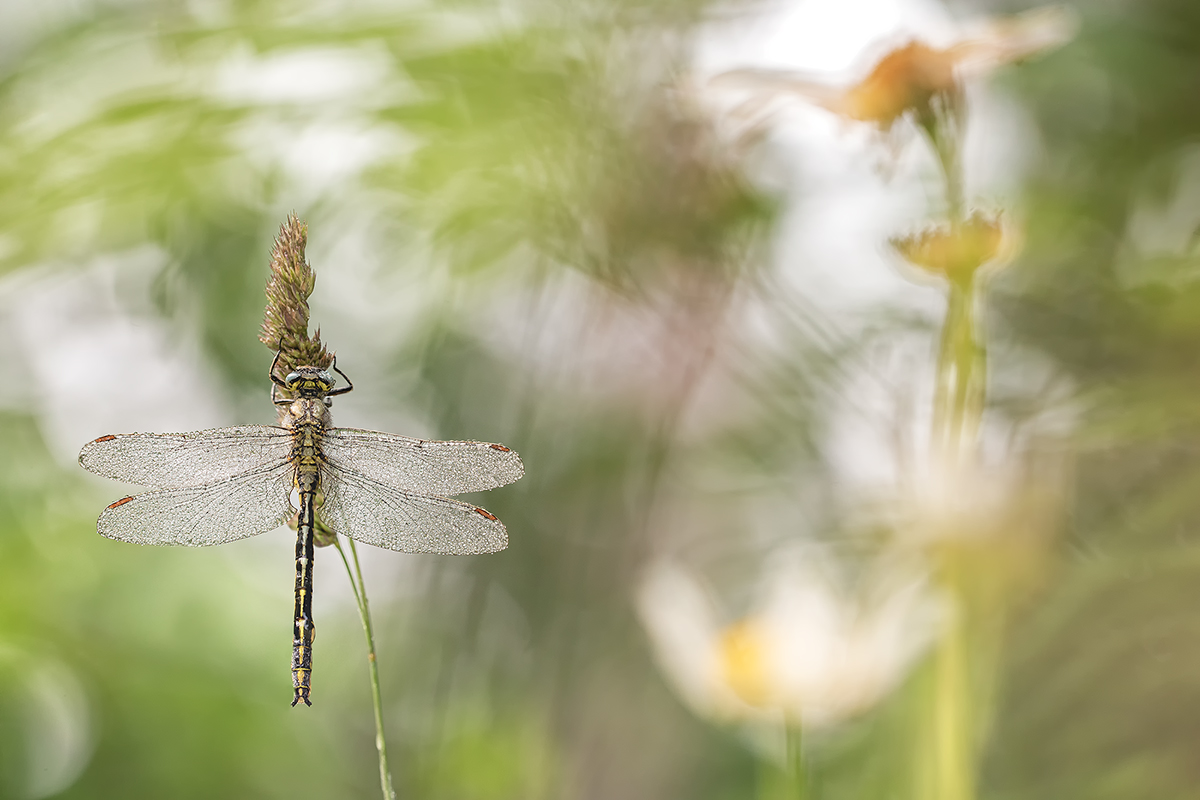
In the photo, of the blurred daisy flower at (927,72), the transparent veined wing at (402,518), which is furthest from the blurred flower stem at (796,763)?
the blurred daisy flower at (927,72)

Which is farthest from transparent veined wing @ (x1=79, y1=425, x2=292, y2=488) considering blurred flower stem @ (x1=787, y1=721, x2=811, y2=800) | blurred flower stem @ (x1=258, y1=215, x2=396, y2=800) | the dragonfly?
blurred flower stem @ (x1=787, y1=721, x2=811, y2=800)

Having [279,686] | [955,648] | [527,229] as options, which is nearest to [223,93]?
[527,229]

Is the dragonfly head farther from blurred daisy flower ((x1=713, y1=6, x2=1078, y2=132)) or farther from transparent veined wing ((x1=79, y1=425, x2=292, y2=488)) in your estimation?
blurred daisy flower ((x1=713, y1=6, x2=1078, y2=132))

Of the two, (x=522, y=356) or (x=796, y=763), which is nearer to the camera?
(x=796, y=763)

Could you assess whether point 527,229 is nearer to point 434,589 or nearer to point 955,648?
point 434,589

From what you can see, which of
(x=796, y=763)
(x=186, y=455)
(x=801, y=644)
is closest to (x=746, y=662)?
(x=801, y=644)

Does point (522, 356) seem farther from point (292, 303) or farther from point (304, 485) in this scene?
point (292, 303)

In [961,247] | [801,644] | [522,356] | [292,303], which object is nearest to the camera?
[292,303]
